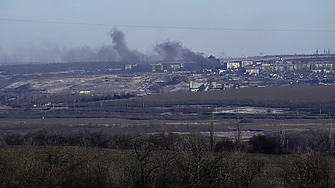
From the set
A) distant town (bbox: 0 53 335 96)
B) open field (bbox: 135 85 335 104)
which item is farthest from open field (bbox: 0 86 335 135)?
distant town (bbox: 0 53 335 96)

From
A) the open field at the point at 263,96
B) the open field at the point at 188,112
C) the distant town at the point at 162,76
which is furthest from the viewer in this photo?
the distant town at the point at 162,76

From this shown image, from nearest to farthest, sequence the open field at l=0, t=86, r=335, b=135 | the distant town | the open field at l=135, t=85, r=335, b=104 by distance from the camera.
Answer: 1. the open field at l=0, t=86, r=335, b=135
2. the open field at l=135, t=85, r=335, b=104
3. the distant town

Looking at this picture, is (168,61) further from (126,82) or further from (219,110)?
(219,110)

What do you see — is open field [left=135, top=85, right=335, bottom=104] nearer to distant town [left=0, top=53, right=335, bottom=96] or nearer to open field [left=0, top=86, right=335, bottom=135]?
open field [left=0, top=86, right=335, bottom=135]

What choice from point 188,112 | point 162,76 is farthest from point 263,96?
point 162,76

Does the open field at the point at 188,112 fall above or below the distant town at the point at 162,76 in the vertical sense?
below

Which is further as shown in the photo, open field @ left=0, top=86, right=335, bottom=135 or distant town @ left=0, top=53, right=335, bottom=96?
distant town @ left=0, top=53, right=335, bottom=96

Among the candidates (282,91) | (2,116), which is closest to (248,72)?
(282,91)

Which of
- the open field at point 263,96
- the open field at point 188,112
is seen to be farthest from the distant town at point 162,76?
the open field at point 188,112

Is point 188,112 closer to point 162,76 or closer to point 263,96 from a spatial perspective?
point 263,96

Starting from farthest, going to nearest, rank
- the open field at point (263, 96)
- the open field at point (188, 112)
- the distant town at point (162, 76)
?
the distant town at point (162, 76) < the open field at point (263, 96) < the open field at point (188, 112)

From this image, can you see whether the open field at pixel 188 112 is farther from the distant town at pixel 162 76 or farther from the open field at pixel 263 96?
the distant town at pixel 162 76
